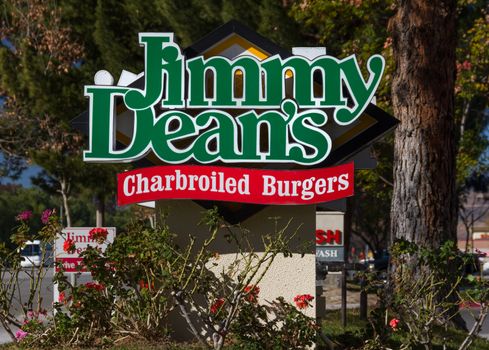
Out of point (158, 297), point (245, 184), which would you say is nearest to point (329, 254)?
point (245, 184)

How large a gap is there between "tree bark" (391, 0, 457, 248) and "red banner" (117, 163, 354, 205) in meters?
3.75

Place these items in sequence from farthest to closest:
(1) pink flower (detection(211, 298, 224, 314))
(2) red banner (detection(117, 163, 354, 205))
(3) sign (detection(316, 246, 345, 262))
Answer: (3) sign (detection(316, 246, 345, 262)) → (2) red banner (detection(117, 163, 354, 205)) → (1) pink flower (detection(211, 298, 224, 314))

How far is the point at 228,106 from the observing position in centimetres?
1009

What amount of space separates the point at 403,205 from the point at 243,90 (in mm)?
4497

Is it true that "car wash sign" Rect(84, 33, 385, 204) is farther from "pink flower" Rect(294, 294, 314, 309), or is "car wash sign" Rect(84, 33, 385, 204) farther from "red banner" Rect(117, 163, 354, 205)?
"pink flower" Rect(294, 294, 314, 309)

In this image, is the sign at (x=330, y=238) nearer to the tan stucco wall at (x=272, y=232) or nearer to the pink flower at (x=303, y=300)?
the tan stucco wall at (x=272, y=232)

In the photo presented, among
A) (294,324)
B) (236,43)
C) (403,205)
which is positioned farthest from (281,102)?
(403,205)

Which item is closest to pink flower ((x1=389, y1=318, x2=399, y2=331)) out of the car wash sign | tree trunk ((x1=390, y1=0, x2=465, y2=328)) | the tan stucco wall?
the tan stucco wall

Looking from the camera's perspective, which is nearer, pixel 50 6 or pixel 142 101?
pixel 142 101

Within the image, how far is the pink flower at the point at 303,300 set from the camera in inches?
381

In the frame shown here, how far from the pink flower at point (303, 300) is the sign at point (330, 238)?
27.2ft

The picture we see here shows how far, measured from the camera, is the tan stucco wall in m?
10.1

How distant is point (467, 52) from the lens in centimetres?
2269

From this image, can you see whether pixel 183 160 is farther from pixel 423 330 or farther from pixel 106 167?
pixel 106 167
